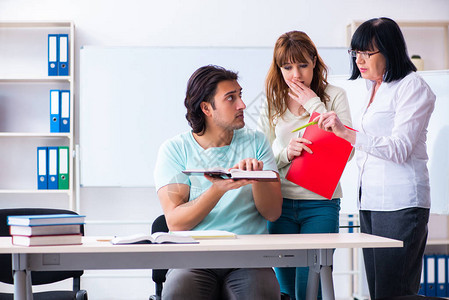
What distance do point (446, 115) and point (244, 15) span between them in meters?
1.63

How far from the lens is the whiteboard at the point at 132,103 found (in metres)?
3.62

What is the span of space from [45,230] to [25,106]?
2.54 meters

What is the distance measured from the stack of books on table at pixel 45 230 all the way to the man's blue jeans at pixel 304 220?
77cm

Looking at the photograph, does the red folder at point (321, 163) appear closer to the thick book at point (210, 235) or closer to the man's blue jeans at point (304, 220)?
the man's blue jeans at point (304, 220)

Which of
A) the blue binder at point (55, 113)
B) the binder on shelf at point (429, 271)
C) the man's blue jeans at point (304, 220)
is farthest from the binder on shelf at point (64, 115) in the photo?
the binder on shelf at point (429, 271)

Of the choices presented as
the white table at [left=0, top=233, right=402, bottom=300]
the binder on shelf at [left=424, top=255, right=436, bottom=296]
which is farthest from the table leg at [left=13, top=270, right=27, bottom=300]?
the binder on shelf at [left=424, top=255, right=436, bottom=296]

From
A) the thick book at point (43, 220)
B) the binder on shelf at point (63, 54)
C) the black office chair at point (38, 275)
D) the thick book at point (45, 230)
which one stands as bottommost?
the black office chair at point (38, 275)

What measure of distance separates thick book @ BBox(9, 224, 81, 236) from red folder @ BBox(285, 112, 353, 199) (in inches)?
31.6

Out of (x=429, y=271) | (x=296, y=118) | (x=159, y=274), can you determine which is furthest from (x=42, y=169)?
(x=429, y=271)

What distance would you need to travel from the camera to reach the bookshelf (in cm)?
387

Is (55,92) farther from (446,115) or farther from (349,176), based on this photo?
(446,115)

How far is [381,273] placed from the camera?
1.92 m

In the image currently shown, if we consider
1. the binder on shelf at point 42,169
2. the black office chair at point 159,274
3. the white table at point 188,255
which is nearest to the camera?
the white table at point 188,255

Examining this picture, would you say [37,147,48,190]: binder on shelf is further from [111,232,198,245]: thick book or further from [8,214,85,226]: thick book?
[111,232,198,245]: thick book
